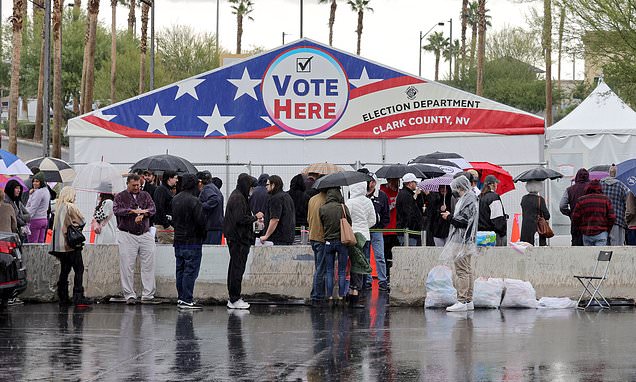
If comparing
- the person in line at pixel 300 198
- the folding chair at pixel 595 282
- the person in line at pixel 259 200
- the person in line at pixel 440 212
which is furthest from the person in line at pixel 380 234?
the folding chair at pixel 595 282

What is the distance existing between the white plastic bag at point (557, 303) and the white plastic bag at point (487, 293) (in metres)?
0.60

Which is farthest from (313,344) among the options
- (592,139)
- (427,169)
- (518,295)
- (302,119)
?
(592,139)

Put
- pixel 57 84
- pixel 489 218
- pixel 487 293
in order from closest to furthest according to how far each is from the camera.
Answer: pixel 487 293, pixel 489 218, pixel 57 84

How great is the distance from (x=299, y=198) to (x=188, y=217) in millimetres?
3807

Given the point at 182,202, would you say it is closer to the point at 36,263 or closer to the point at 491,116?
the point at 36,263

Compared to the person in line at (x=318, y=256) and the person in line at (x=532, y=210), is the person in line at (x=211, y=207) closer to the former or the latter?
the person in line at (x=318, y=256)

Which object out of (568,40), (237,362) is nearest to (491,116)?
(568,40)

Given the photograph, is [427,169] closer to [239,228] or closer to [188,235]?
[239,228]

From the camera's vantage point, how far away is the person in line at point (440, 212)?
1786 centimetres

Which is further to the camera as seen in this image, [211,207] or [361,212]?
[361,212]

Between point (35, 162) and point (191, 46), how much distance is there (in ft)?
170

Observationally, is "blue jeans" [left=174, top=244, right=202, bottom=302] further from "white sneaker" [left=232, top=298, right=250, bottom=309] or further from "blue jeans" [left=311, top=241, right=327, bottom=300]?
"blue jeans" [left=311, top=241, right=327, bottom=300]

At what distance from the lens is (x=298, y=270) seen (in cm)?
1602

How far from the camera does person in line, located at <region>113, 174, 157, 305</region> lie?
15.6 m
